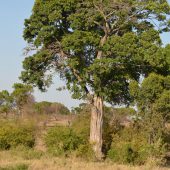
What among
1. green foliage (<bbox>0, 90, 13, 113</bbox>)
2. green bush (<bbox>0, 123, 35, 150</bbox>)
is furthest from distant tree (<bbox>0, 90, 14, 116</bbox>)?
green bush (<bbox>0, 123, 35, 150</bbox>)

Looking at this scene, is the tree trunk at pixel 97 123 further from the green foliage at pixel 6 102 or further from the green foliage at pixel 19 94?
the green foliage at pixel 6 102

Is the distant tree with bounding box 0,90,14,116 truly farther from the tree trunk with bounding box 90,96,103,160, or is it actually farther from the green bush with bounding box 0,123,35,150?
the tree trunk with bounding box 90,96,103,160

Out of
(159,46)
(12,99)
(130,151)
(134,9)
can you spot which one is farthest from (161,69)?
(12,99)

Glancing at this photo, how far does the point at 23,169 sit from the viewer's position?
15.1 m

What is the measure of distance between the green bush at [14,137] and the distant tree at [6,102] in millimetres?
A: 17144

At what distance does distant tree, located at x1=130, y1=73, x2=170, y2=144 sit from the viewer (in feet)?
72.2

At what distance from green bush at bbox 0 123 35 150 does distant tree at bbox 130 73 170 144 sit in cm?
672

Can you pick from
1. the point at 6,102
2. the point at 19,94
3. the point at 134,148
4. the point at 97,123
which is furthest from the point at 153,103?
the point at 6,102

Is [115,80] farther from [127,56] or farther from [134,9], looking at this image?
[134,9]

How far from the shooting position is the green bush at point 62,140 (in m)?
22.4

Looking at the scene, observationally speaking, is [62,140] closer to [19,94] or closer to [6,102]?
[19,94]

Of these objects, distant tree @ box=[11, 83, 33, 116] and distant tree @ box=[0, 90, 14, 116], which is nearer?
→ distant tree @ box=[11, 83, 33, 116]

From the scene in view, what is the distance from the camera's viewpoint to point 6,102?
149 ft

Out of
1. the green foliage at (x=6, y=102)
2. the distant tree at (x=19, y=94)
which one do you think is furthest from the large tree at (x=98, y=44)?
the green foliage at (x=6, y=102)
